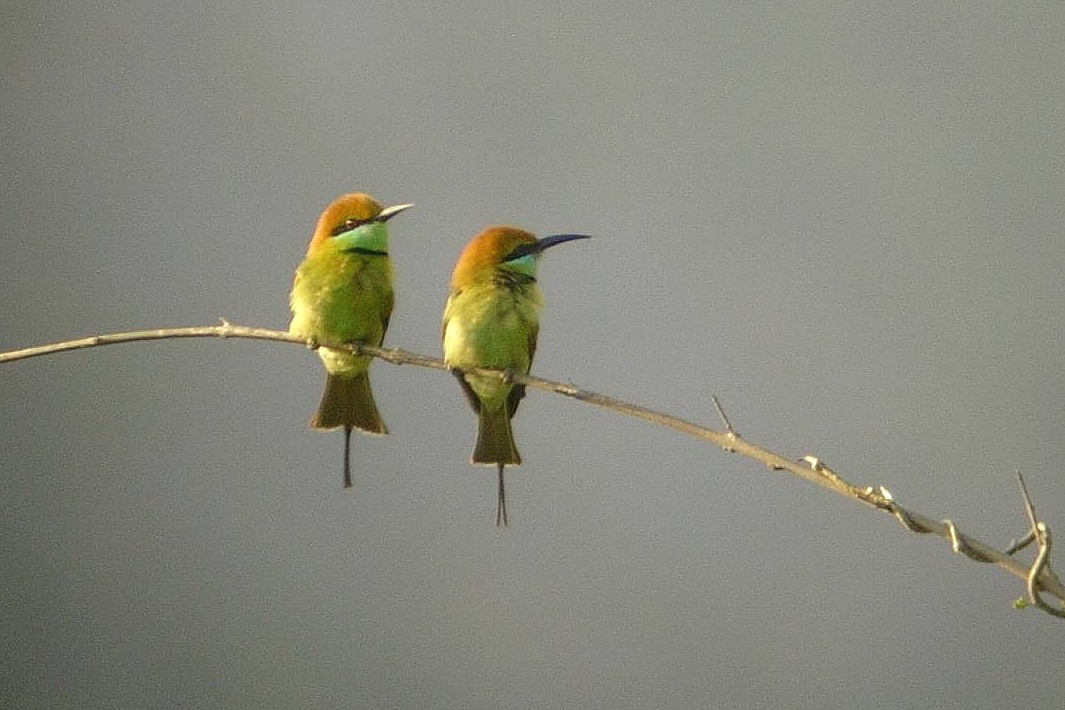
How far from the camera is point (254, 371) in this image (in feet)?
7.86

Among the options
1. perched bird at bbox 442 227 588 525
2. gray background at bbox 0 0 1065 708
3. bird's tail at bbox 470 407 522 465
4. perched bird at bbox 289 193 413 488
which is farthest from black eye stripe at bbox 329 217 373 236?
gray background at bbox 0 0 1065 708

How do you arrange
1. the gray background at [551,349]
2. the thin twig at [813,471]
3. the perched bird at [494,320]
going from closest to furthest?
the thin twig at [813,471] < the perched bird at [494,320] < the gray background at [551,349]

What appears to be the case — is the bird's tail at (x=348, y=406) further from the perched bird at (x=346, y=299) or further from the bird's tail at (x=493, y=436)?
the bird's tail at (x=493, y=436)

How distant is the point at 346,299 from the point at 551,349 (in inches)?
32.0

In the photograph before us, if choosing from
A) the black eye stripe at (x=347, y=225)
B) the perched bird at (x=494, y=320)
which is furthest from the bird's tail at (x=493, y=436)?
the black eye stripe at (x=347, y=225)

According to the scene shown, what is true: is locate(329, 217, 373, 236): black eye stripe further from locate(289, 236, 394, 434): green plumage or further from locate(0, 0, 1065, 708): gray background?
locate(0, 0, 1065, 708): gray background

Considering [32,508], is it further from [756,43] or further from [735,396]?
[756,43]

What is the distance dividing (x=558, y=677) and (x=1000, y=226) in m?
1.06

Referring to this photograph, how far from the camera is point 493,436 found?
5.14 ft

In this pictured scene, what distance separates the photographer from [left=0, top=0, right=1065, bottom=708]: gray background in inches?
85.7

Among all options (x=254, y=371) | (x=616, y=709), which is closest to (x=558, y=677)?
(x=616, y=709)

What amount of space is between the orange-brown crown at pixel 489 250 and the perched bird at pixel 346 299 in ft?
0.35

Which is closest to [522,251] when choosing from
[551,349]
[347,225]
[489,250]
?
[489,250]

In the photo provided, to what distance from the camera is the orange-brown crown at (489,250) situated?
1.51 m
